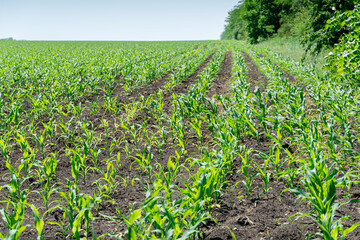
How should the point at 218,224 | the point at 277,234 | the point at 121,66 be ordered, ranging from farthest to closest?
the point at 121,66 → the point at 218,224 → the point at 277,234

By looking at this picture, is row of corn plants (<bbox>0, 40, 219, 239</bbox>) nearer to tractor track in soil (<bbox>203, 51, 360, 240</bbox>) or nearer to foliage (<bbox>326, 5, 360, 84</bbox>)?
tractor track in soil (<bbox>203, 51, 360, 240</bbox>)

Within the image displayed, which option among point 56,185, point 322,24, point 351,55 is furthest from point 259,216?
point 322,24

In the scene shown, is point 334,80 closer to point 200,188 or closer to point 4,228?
point 200,188

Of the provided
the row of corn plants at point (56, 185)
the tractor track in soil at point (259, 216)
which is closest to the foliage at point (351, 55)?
the tractor track in soil at point (259, 216)

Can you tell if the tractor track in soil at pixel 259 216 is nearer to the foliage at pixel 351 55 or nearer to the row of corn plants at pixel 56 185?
the row of corn plants at pixel 56 185

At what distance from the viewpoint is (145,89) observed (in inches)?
371

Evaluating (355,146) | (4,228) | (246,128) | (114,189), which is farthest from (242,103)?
(4,228)

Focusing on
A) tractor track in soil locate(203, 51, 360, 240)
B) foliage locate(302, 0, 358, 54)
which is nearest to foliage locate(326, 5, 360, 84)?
foliage locate(302, 0, 358, 54)

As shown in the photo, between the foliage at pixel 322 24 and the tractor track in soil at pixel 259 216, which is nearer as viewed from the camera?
the tractor track in soil at pixel 259 216

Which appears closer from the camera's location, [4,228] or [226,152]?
[4,228]

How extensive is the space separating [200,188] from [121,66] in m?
11.2

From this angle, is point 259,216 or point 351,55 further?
point 351,55

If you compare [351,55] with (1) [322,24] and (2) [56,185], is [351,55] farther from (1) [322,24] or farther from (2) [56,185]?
(2) [56,185]

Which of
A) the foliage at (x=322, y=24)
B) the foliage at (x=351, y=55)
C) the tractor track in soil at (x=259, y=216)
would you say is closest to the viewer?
the tractor track in soil at (x=259, y=216)
